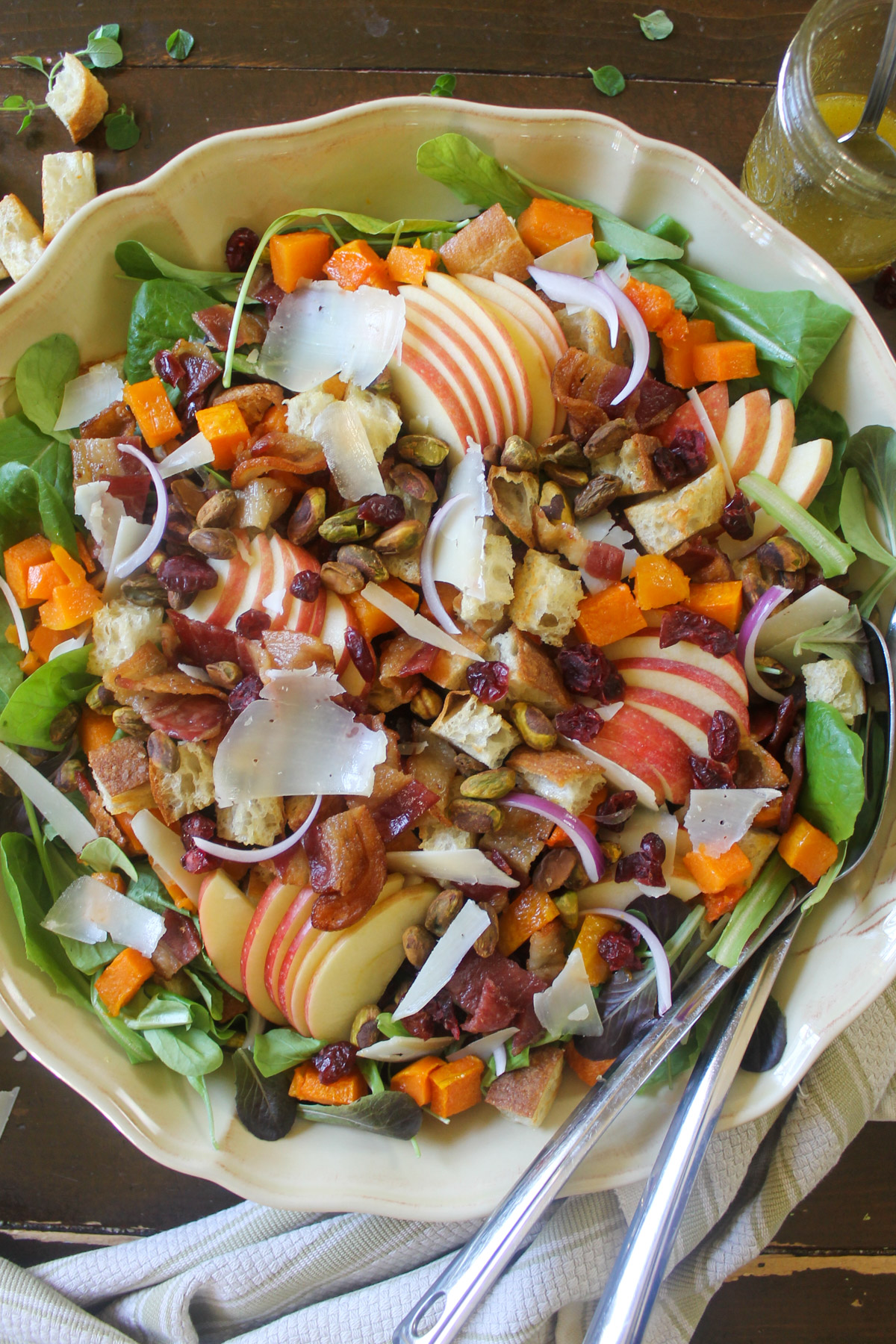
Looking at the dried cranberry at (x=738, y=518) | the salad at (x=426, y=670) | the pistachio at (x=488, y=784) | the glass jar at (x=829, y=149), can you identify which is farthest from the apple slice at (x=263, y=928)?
the glass jar at (x=829, y=149)

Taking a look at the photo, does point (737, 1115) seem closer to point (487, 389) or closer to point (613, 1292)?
point (613, 1292)

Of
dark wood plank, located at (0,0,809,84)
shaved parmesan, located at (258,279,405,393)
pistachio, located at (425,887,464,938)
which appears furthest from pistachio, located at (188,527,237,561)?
dark wood plank, located at (0,0,809,84)

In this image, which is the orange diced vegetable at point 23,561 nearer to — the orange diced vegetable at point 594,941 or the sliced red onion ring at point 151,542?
the sliced red onion ring at point 151,542

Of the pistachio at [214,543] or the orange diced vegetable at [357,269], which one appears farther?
the orange diced vegetable at [357,269]

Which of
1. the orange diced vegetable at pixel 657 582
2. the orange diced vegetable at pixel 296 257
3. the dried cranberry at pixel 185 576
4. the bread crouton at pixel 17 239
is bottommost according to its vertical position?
the orange diced vegetable at pixel 657 582

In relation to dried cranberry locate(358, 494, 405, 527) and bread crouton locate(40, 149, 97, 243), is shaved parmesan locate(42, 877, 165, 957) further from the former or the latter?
bread crouton locate(40, 149, 97, 243)

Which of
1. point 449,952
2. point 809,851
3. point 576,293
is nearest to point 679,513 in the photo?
point 576,293
